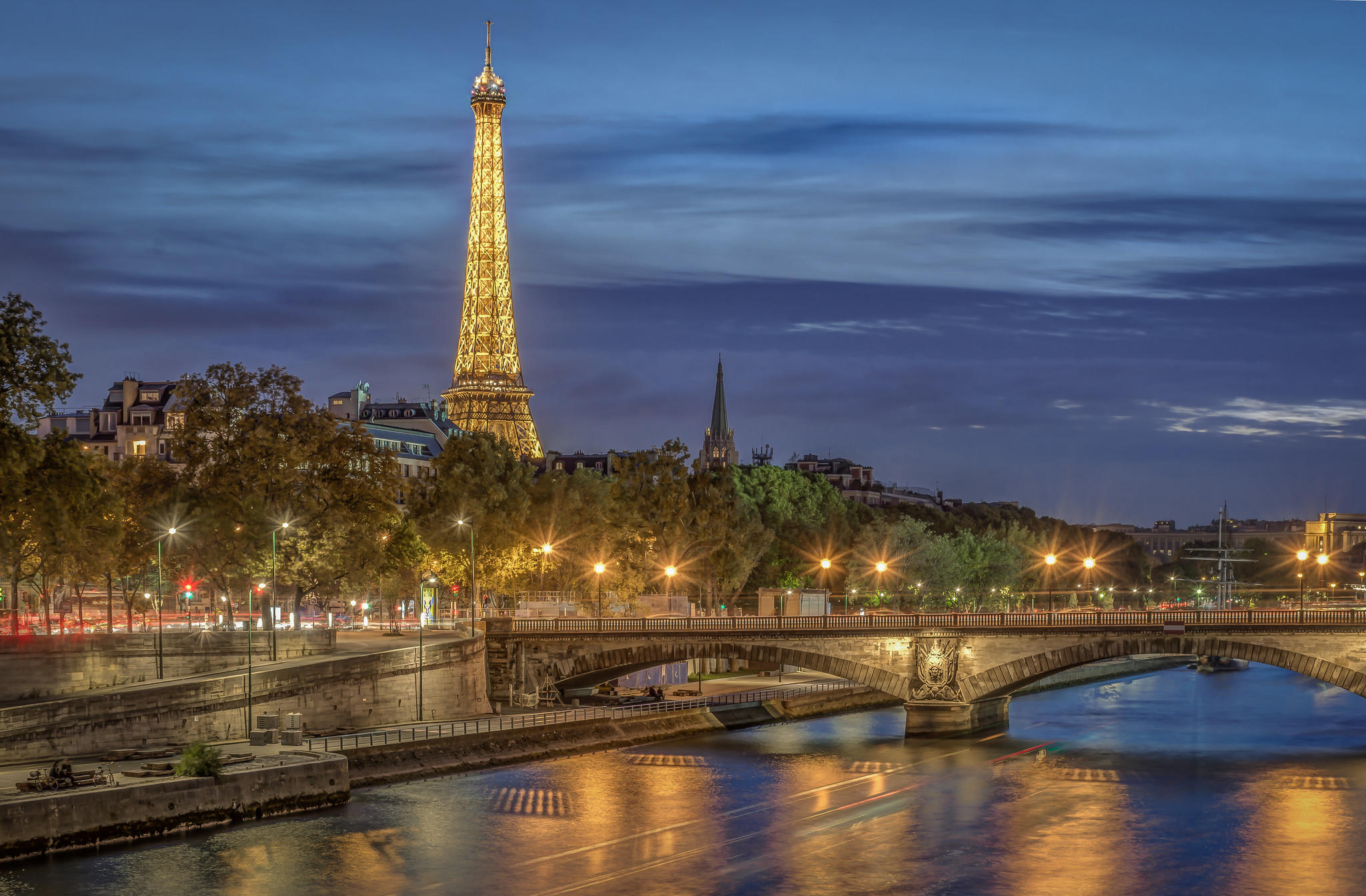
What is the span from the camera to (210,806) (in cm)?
5112

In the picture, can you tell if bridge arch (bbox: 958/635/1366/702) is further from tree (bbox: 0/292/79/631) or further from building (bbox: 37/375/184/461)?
building (bbox: 37/375/184/461)

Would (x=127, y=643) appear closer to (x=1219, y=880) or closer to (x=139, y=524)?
(x=139, y=524)

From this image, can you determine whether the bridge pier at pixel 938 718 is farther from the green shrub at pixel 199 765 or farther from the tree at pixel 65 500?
the tree at pixel 65 500

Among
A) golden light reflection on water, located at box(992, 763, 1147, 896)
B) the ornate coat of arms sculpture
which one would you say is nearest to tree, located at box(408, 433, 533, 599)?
the ornate coat of arms sculpture

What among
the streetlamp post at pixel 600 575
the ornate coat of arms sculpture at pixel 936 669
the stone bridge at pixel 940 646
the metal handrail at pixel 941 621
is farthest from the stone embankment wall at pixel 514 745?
the streetlamp post at pixel 600 575

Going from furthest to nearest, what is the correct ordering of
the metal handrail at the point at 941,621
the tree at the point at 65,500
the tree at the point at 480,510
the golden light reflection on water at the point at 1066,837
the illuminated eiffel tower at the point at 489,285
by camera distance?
the illuminated eiffel tower at the point at 489,285, the tree at the point at 480,510, the metal handrail at the point at 941,621, the tree at the point at 65,500, the golden light reflection on water at the point at 1066,837

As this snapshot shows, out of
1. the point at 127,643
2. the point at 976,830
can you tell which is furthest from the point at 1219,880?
the point at 127,643

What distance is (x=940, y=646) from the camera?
76938 millimetres

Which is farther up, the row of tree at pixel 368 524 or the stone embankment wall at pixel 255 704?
the row of tree at pixel 368 524

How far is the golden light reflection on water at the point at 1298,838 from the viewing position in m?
46.7

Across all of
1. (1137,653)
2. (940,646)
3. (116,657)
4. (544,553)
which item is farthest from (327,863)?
(544,553)

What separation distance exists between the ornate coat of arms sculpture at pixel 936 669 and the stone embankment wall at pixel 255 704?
20.0 metres

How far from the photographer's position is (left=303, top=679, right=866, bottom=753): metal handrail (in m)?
62.0

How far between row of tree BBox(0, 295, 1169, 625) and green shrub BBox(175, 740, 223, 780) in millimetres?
12687
